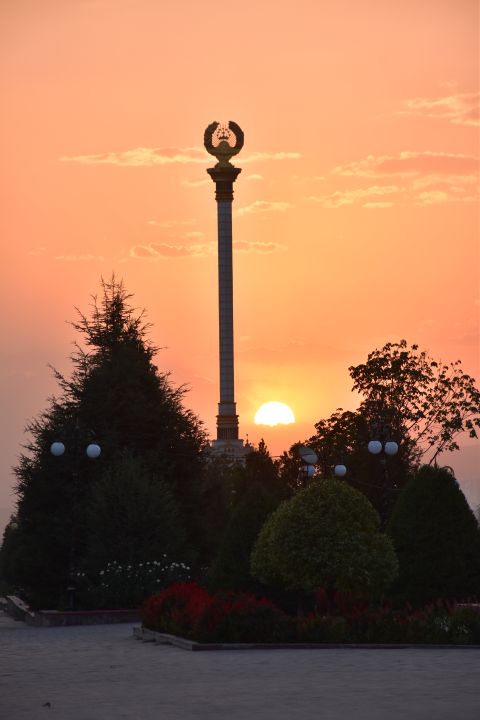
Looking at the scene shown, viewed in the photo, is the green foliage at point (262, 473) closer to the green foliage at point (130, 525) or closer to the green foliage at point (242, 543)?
the green foliage at point (130, 525)

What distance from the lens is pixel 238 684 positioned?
802 inches

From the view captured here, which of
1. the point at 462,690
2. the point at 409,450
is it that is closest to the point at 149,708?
the point at 462,690

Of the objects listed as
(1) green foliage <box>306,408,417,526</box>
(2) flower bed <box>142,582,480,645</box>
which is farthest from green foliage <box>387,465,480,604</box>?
(1) green foliage <box>306,408,417,526</box>

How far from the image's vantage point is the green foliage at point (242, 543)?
36.5 meters

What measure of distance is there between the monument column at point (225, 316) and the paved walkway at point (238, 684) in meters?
128

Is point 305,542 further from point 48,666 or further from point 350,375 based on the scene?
point 350,375

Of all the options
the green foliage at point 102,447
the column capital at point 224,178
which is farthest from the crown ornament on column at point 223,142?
the green foliage at point 102,447

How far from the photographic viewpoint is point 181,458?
55406mm

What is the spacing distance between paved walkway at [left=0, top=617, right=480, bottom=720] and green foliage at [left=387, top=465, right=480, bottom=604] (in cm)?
843

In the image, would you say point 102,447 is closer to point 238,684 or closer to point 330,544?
point 330,544

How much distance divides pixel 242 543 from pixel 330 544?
4452 mm

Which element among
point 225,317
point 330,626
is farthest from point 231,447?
point 330,626

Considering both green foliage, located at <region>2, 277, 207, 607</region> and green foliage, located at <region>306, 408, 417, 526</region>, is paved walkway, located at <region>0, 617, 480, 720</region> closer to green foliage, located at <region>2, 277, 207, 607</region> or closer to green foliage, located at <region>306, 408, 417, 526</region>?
green foliage, located at <region>2, 277, 207, 607</region>

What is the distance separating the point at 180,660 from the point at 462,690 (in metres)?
7.16
